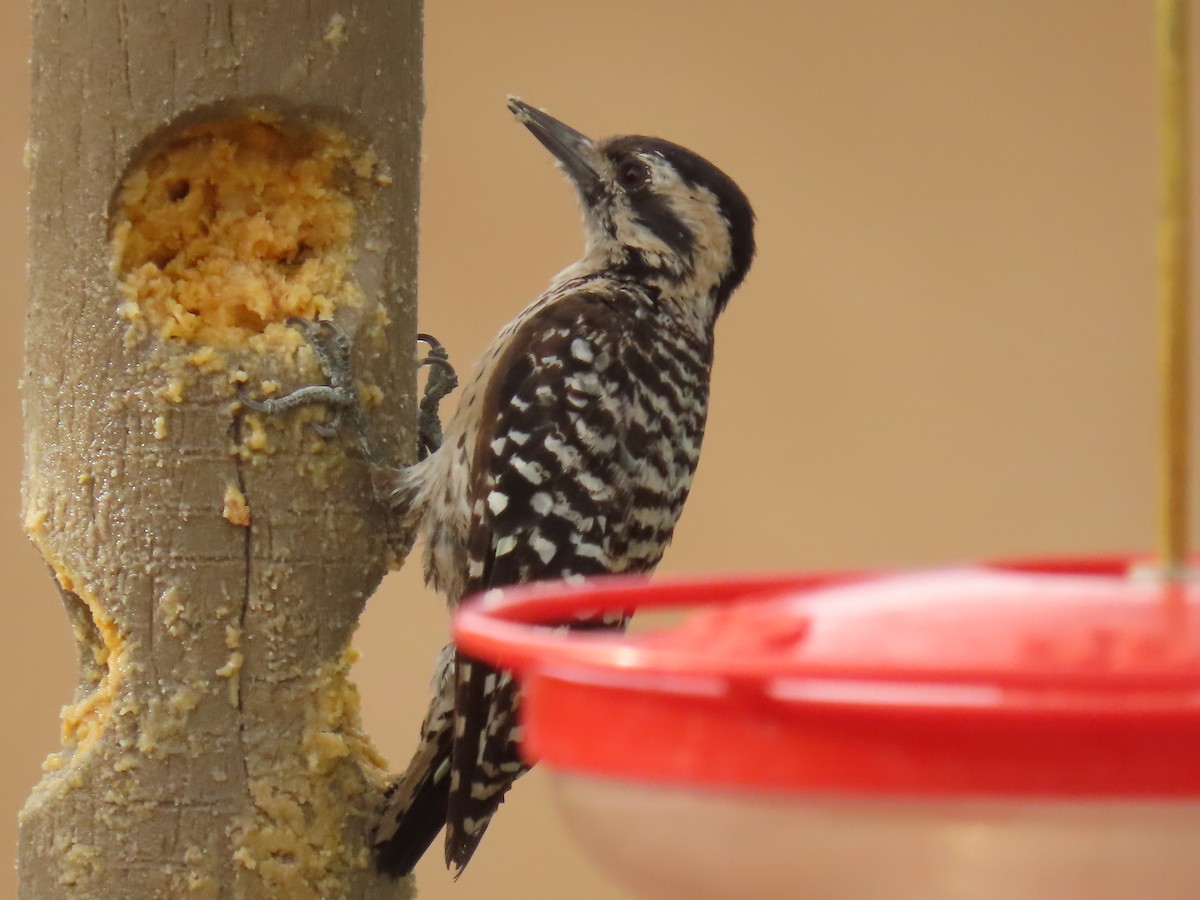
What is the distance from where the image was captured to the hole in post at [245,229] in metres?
A: 1.85

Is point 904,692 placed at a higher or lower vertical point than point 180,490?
higher

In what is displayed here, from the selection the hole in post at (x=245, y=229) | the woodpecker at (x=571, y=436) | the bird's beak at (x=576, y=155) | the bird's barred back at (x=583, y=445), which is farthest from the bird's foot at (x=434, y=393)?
the hole in post at (x=245, y=229)

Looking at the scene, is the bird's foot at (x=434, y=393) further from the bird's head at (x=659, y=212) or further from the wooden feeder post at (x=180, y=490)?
the wooden feeder post at (x=180, y=490)

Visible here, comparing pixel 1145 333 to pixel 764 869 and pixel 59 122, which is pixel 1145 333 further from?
pixel 764 869

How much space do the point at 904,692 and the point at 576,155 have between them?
202cm

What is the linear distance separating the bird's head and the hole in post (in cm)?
54

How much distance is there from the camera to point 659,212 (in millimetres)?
2398

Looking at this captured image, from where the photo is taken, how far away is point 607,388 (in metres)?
2.18

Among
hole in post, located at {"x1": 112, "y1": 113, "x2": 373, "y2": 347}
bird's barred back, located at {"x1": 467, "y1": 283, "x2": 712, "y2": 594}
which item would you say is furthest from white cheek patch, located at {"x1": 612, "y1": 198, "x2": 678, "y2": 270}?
hole in post, located at {"x1": 112, "y1": 113, "x2": 373, "y2": 347}

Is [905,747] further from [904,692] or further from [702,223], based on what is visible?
[702,223]

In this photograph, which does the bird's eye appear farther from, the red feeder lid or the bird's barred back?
the red feeder lid

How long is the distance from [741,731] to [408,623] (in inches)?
128

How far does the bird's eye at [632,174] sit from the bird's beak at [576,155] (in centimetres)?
3

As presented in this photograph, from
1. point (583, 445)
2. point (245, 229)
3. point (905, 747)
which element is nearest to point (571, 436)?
point (583, 445)
